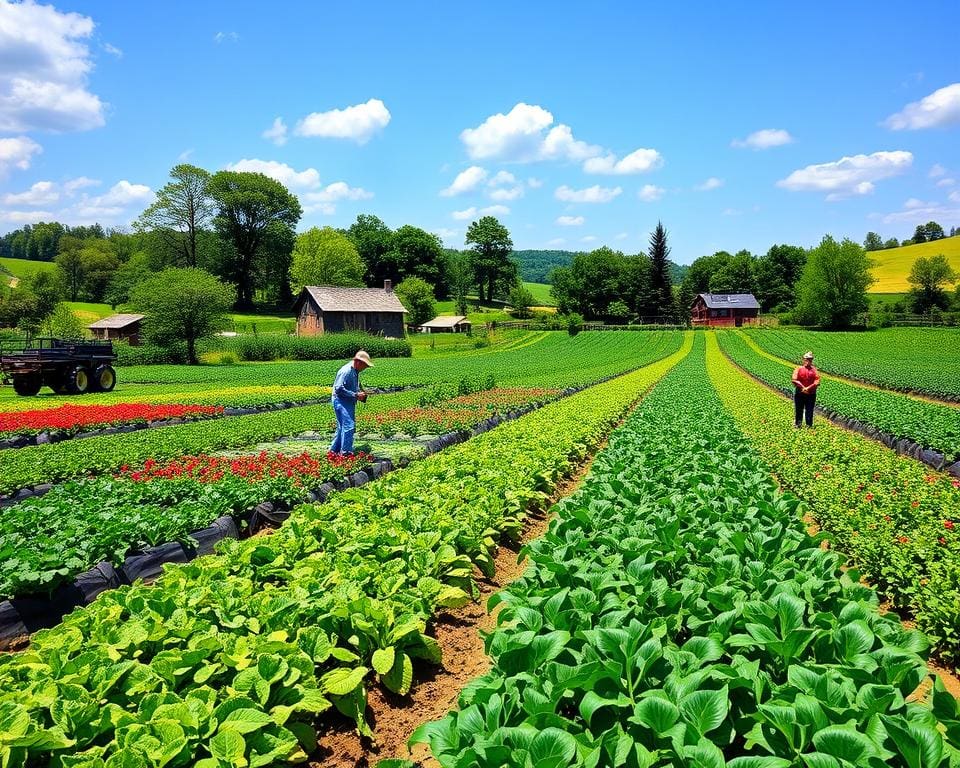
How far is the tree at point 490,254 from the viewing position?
12350 centimetres

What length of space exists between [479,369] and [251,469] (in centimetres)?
3312

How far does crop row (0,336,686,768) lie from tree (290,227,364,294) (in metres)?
86.5

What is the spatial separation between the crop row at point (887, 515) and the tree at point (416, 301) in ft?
295

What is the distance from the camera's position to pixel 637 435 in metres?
12.5

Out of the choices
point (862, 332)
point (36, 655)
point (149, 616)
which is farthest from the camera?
point (862, 332)

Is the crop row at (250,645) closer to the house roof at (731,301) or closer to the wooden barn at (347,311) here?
the wooden barn at (347,311)

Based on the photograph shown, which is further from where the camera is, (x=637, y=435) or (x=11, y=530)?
(x=637, y=435)

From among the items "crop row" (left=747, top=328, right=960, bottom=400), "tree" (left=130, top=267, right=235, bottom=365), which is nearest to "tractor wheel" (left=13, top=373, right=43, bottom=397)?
"tree" (left=130, top=267, right=235, bottom=365)

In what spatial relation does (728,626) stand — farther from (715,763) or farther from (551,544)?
(551,544)

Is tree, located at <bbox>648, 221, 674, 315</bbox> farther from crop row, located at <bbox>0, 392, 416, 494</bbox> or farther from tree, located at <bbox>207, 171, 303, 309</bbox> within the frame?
crop row, located at <bbox>0, 392, 416, 494</bbox>

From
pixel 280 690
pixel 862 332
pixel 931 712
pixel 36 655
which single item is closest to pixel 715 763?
pixel 931 712

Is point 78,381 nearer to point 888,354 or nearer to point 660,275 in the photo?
point 888,354

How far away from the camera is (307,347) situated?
53.5m

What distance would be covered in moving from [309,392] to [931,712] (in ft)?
87.9
